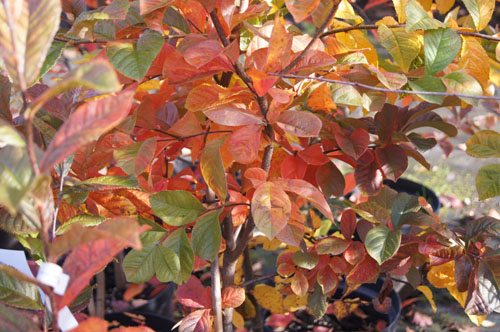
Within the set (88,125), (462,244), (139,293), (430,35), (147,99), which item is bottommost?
(139,293)

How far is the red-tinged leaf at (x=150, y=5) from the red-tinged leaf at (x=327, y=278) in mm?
551

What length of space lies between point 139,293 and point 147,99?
1.10 m

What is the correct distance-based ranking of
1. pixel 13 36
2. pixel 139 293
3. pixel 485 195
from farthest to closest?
pixel 139 293 < pixel 485 195 < pixel 13 36

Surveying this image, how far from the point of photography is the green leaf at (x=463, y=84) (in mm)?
661

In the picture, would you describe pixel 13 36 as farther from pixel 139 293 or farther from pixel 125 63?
pixel 139 293

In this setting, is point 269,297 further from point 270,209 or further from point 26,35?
point 26,35

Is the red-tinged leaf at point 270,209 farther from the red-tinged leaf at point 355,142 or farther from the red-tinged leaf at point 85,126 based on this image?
the red-tinged leaf at point 85,126

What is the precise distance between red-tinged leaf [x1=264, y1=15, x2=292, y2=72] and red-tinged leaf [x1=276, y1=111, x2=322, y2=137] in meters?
0.07

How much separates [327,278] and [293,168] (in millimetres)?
228

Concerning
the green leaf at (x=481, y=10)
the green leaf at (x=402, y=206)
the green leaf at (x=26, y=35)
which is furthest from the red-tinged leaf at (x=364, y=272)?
the green leaf at (x=26, y=35)

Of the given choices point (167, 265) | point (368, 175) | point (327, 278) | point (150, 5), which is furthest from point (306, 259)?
point (150, 5)

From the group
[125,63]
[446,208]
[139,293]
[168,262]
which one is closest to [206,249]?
[168,262]

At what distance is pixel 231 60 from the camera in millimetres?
649

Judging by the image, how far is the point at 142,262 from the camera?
0.68 m
